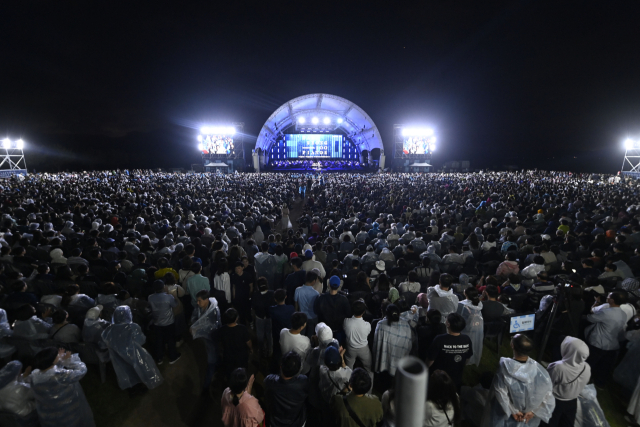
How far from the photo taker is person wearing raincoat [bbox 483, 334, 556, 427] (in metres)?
2.27

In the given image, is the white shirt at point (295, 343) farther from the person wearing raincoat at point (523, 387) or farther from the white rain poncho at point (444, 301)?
the white rain poncho at point (444, 301)

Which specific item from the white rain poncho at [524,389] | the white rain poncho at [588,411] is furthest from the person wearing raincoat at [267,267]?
the white rain poncho at [588,411]

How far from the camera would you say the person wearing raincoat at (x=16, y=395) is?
2.44 meters

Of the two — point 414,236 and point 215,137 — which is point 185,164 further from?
point 414,236

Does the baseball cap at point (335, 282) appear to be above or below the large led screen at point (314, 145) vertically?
below

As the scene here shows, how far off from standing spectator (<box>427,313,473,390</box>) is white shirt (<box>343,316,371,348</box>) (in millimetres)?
693

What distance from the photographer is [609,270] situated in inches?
183

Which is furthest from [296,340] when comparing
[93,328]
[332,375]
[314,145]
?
[314,145]

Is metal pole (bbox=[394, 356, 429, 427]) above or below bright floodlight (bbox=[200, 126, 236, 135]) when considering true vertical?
below

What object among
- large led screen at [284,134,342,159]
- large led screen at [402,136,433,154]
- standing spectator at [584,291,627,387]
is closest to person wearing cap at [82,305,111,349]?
standing spectator at [584,291,627,387]

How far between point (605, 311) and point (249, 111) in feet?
132

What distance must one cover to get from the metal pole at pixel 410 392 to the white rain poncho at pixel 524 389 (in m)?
2.14

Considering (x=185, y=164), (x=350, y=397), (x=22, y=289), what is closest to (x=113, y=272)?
(x=22, y=289)

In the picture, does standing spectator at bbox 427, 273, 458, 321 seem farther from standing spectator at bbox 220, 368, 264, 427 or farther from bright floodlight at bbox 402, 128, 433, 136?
bright floodlight at bbox 402, 128, 433, 136
